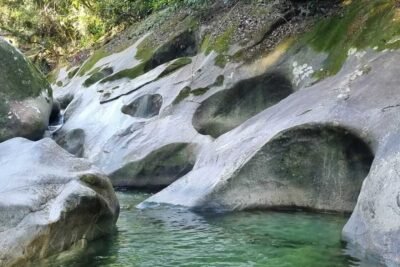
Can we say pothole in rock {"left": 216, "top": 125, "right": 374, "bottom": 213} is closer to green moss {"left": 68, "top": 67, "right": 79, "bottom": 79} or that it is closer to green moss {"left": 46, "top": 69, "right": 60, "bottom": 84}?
green moss {"left": 68, "top": 67, "right": 79, "bottom": 79}

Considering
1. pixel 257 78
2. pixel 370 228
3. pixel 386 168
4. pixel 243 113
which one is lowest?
pixel 370 228

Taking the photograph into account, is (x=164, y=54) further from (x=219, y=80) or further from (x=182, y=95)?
(x=219, y=80)

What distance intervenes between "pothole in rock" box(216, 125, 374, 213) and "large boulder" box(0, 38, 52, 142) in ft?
29.4

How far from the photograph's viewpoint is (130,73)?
1919 centimetres

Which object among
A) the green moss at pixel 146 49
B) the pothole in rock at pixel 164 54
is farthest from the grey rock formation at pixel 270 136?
the green moss at pixel 146 49

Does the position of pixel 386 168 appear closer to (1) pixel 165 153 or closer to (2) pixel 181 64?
(1) pixel 165 153

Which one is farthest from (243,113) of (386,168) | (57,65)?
(57,65)

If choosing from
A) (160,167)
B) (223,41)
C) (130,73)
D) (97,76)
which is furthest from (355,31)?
(97,76)

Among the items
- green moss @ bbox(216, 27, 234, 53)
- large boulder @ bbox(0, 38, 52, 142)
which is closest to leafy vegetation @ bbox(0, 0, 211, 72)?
large boulder @ bbox(0, 38, 52, 142)

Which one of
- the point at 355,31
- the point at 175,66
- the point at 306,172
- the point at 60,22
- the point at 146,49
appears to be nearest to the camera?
the point at 306,172

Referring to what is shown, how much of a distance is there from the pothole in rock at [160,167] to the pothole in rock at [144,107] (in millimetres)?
2557

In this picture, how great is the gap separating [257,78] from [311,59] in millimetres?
1610

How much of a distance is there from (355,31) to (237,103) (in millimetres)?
3487

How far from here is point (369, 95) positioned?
29.8 ft
